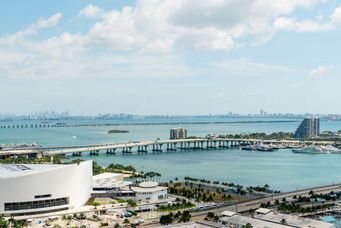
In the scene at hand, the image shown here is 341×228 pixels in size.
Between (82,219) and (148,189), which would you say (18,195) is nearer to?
(82,219)

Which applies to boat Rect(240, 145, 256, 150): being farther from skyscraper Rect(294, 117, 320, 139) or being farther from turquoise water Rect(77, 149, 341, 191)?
skyscraper Rect(294, 117, 320, 139)

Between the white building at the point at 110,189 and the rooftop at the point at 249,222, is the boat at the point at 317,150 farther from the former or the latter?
the rooftop at the point at 249,222

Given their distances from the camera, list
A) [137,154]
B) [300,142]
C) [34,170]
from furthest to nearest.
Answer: [300,142] < [137,154] < [34,170]

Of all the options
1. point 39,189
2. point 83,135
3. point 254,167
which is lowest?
point 254,167

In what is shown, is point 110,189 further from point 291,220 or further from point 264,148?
point 264,148

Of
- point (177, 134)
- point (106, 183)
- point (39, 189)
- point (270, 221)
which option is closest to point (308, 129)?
point (177, 134)

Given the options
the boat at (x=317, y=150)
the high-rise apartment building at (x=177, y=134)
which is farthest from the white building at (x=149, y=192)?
the high-rise apartment building at (x=177, y=134)

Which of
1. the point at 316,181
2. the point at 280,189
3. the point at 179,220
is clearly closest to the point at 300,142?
the point at 316,181
